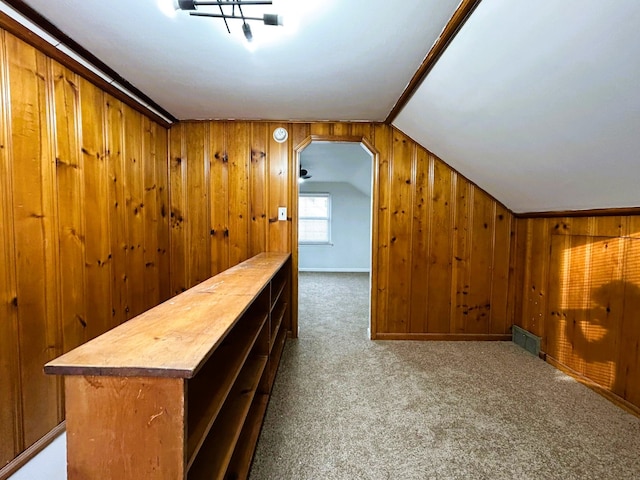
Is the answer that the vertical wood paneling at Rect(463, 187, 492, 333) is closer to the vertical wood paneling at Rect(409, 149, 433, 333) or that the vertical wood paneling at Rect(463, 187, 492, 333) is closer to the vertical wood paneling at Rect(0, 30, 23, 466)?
the vertical wood paneling at Rect(409, 149, 433, 333)

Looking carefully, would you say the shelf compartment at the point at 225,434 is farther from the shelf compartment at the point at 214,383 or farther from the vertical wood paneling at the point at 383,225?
the vertical wood paneling at the point at 383,225

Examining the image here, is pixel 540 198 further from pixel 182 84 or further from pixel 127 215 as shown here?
pixel 127 215

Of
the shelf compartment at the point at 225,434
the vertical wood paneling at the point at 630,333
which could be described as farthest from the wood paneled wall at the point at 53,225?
the vertical wood paneling at the point at 630,333

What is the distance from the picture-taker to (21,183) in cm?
148

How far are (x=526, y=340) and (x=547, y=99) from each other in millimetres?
2174

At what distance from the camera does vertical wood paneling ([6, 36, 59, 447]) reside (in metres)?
1.47

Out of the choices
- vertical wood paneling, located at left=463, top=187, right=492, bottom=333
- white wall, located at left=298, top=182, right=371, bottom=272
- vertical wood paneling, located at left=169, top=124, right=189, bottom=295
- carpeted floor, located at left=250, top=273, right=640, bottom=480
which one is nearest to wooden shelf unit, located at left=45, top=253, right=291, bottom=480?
carpeted floor, located at left=250, top=273, right=640, bottom=480

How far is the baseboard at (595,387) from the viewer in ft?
6.37

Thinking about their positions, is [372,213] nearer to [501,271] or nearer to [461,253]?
[461,253]

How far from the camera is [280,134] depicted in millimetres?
3035

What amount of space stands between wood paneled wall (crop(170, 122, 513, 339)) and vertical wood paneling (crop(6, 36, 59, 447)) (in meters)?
1.43

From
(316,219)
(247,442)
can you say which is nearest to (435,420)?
(247,442)

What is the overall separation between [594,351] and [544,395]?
0.49m

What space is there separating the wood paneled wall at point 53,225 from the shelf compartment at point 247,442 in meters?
0.98
